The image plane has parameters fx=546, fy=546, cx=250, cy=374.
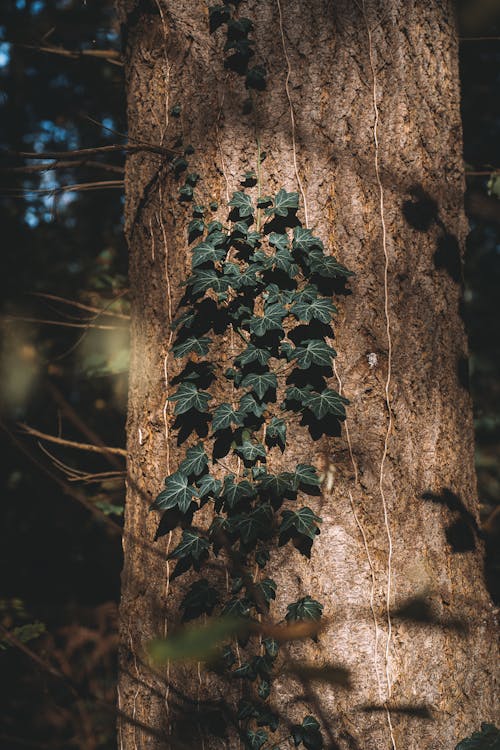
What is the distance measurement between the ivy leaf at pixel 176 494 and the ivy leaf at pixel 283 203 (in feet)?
2.94

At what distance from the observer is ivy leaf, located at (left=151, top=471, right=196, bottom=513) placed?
1752mm

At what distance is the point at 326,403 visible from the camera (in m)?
1.69

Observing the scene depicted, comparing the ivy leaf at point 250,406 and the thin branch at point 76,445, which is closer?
the ivy leaf at point 250,406

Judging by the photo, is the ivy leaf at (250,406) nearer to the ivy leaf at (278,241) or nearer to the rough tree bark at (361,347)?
the rough tree bark at (361,347)

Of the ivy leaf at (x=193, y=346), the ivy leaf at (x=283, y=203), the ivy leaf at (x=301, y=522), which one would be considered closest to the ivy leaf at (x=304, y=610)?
the ivy leaf at (x=301, y=522)

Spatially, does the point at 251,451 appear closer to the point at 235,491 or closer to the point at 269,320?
the point at 235,491

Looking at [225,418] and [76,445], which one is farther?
[76,445]

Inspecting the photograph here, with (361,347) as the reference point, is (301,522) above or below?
below

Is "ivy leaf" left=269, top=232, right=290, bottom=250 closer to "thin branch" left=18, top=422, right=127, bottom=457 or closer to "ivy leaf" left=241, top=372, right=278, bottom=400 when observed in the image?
"ivy leaf" left=241, top=372, right=278, bottom=400

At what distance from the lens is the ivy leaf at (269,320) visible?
67.2 inches

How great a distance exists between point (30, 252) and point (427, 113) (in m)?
3.59

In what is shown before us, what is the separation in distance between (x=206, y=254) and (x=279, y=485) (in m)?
0.77

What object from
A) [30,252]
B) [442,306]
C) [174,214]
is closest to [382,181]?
[442,306]

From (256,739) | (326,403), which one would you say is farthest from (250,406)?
(256,739)
